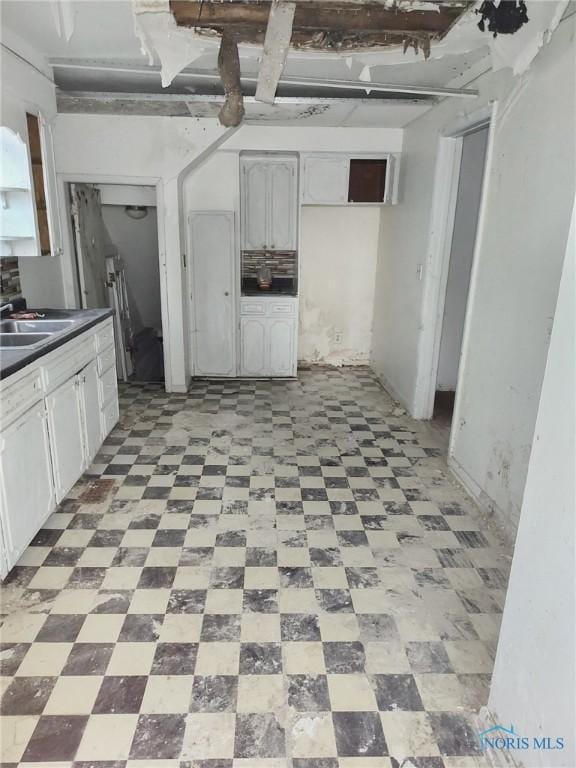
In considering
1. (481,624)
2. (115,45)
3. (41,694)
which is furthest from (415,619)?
(115,45)

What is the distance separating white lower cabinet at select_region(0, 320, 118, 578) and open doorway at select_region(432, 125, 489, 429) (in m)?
2.80

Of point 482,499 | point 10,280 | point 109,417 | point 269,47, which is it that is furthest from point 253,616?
point 10,280

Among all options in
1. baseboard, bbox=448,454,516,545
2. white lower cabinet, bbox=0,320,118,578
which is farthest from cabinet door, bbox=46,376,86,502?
baseboard, bbox=448,454,516,545

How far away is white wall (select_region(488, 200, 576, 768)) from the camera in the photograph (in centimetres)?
120

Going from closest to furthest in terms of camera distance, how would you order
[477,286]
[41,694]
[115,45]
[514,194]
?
1. [41,694]
2. [514,194]
3. [115,45]
4. [477,286]

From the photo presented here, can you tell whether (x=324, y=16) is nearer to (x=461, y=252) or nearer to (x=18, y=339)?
(x=18, y=339)

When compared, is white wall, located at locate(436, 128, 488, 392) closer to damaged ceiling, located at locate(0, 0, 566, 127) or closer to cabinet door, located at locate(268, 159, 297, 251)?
damaged ceiling, located at locate(0, 0, 566, 127)

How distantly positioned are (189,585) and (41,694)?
2.27 feet

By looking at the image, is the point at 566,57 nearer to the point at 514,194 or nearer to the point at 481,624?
the point at 514,194

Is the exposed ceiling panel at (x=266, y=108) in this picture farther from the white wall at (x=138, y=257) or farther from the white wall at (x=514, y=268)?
the white wall at (x=138, y=257)

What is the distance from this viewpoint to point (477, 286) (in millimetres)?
3045

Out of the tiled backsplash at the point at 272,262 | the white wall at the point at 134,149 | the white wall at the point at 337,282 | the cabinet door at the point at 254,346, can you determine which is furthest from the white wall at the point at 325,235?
the cabinet door at the point at 254,346

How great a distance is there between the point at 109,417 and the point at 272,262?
2.45m

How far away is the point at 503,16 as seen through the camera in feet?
6.33
